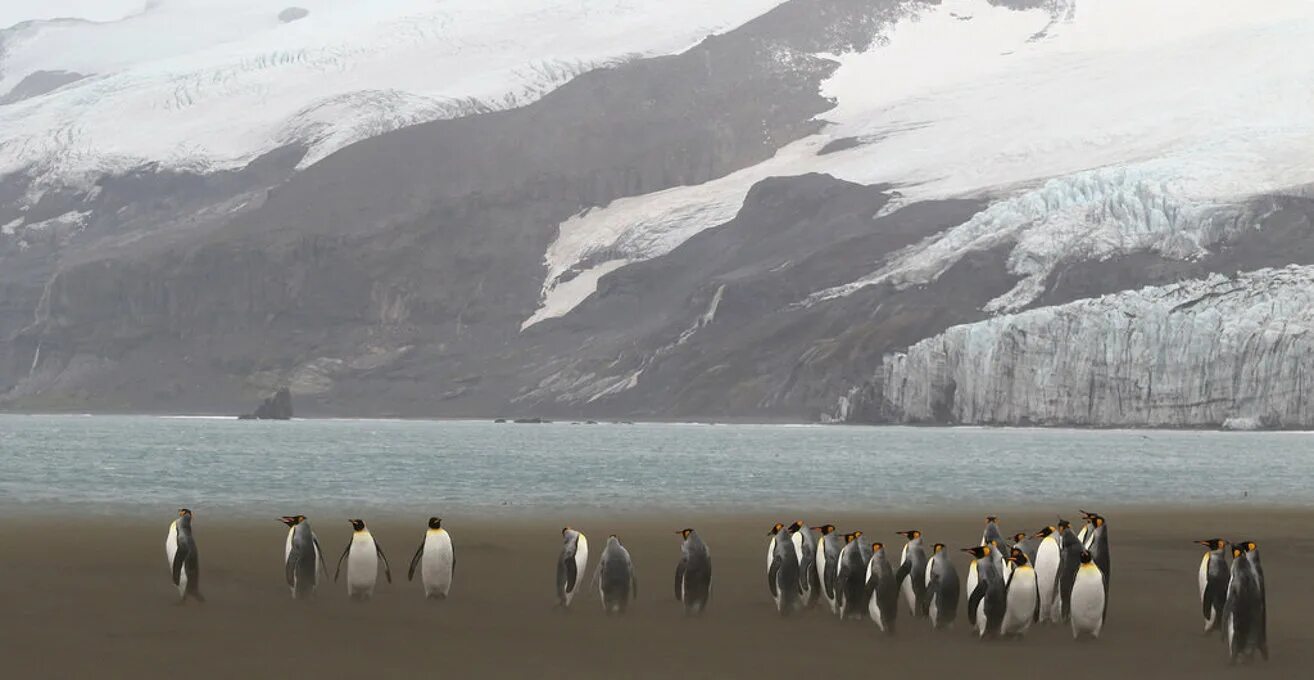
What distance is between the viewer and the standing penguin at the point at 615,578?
23641 mm

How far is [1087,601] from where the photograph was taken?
21703mm

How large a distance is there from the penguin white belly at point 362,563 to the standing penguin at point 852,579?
5903 mm

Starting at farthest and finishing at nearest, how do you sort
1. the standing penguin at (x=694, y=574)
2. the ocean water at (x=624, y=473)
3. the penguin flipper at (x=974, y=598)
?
the ocean water at (x=624, y=473)
the standing penguin at (x=694, y=574)
the penguin flipper at (x=974, y=598)

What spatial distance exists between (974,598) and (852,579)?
184cm

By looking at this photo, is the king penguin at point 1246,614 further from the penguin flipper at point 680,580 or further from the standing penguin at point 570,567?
the standing penguin at point 570,567

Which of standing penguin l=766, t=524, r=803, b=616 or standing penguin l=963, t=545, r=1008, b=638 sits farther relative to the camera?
standing penguin l=766, t=524, r=803, b=616

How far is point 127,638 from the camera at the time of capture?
20125mm

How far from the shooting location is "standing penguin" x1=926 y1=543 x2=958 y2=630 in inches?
883

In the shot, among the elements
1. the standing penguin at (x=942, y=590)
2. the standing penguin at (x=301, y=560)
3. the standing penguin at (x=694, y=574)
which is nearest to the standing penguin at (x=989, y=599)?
the standing penguin at (x=942, y=590)

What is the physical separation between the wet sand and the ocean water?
1286cm

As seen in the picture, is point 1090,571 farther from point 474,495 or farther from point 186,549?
point 474,495

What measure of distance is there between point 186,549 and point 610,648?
6.08 m

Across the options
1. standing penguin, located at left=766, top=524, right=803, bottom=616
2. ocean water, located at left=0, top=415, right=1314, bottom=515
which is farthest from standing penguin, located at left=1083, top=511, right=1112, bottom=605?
ocean water, located at left=0, top=415, right=1314, bottom=515

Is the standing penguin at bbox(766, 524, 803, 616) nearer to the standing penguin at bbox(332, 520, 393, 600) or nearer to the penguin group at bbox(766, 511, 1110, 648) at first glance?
the penguin group at bbox(766, 511, 1110, 648)
